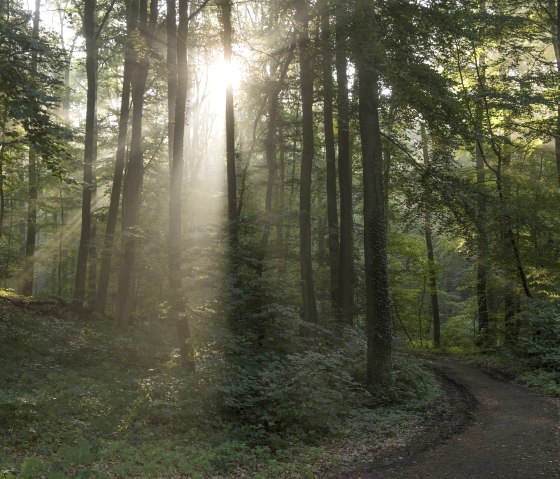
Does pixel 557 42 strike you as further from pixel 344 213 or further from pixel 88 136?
pixel 88 136

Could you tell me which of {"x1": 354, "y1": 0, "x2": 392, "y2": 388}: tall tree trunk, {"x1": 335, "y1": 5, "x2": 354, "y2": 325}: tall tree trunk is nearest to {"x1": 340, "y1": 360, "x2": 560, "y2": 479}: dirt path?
{"x1": 354, "y1": 0, "x2": 392, "y2": 388}: tall tree trunk

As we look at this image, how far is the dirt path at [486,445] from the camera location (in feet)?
22.5

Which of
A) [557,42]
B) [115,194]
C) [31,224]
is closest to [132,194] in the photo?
[115,194]

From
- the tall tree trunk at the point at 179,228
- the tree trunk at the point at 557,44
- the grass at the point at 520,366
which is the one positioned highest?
the tree trunk at the point at 557,44

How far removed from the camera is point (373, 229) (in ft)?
39.4

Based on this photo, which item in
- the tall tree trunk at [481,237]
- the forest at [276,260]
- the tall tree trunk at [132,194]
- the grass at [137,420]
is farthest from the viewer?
the tall tree trunk at [132,194]

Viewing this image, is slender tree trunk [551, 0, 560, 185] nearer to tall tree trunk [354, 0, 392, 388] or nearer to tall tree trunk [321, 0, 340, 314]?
tall tree trunk [321, 0, 340, 314]

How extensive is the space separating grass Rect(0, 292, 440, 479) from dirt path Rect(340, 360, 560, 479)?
772mm

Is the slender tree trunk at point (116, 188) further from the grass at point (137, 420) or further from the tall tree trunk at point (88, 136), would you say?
the grass at point (137, 420)

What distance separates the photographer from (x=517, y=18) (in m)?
16.3

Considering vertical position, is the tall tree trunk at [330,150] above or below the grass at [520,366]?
above

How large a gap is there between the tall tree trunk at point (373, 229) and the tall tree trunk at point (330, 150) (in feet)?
7.22

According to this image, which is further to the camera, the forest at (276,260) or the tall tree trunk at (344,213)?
the tall tree trunk at (344,213)

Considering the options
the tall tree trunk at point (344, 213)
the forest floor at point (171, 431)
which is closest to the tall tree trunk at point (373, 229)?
the forest floor at point (171, 431)
